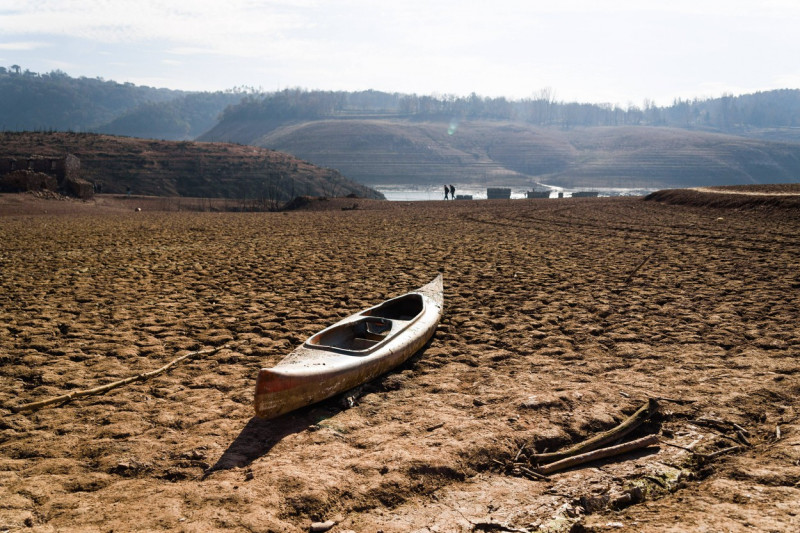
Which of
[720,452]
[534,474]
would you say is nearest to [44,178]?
[534,474]

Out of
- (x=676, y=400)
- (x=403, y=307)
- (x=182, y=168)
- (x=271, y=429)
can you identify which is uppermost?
(x=182, y=168)

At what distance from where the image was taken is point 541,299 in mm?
8641

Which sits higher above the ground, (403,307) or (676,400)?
(403,307)

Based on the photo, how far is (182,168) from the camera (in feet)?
218

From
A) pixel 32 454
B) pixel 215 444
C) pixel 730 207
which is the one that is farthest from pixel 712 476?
pixel 730 207

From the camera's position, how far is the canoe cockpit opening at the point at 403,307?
7024mm

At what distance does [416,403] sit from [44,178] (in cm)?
3652

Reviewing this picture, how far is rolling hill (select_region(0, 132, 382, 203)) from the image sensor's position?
193 feet

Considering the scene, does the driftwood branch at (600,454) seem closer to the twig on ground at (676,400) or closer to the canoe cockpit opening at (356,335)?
the twig on ground at (676,400)

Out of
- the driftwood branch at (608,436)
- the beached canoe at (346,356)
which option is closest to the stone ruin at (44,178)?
the beached canoe at (346,356)

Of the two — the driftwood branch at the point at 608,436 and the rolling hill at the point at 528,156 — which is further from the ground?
the rolling hill at the point at 528,156

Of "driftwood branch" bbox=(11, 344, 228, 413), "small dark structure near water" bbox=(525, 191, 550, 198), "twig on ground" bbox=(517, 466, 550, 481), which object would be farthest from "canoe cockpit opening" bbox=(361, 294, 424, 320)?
"small dark structure near water" bbox=(525, 191, 550, 198)

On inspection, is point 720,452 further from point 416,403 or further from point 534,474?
point 416,403

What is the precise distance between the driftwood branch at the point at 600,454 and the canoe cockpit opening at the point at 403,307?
10.7 feet
